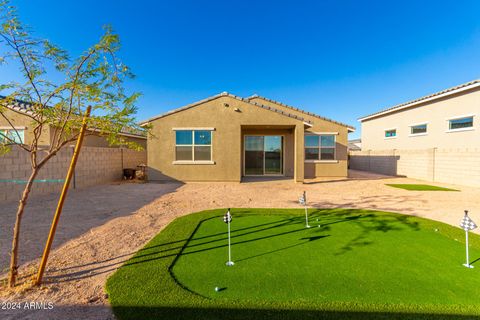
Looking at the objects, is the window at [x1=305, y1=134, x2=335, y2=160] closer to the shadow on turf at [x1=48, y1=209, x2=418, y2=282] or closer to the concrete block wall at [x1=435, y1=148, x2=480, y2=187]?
the concrete block wall at [x1=435, y1=148, x2=480, y2=187]

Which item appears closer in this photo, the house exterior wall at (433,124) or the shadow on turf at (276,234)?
the shadow on turf at (276,234)

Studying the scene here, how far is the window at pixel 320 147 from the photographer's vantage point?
14719 mm

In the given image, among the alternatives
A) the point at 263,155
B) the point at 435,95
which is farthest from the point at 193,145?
the point at 435,95

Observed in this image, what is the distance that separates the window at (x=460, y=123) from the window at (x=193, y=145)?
1595 cm

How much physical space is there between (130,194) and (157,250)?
6.12 meters

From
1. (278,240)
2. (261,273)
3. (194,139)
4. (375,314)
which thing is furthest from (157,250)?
(194,139)

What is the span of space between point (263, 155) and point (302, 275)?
11832 millimetres

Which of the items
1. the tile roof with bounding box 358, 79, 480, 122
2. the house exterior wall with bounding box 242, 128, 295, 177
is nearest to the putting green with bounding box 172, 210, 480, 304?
the house exterior wall with bounding box 242, 128, 295, 177

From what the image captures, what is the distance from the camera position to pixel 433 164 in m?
12.9

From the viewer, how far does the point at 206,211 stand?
6305 mm

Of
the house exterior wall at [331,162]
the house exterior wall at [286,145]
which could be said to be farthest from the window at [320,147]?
the house exterior wall at [286,145]

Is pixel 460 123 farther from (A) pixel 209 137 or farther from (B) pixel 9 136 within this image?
(B) pixel 9 136

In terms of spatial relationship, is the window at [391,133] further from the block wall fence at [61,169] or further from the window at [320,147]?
the block wall fence at [61,169]

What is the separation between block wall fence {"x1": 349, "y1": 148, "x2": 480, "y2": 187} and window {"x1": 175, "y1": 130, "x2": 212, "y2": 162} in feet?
46.2
